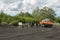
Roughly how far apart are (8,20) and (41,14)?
61406mm

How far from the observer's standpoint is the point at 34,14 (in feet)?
372

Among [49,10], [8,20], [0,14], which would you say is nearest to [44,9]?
[49,10]

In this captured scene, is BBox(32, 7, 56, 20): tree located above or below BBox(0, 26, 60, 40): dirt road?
above

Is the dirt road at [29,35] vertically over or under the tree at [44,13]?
under

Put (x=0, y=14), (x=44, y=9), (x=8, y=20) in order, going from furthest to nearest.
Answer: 1. (x=44, y=9)
2. (x=0, y=14)
3. (x=8, y=20)

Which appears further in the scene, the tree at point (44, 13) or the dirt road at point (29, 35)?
the tree at point (44, 13)

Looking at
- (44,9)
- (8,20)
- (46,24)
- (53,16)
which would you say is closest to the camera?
(46,24)

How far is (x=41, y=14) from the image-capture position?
109188 millimetres

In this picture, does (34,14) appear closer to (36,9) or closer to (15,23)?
(36,9)

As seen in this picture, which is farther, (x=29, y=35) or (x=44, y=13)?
(x=44, y=13)

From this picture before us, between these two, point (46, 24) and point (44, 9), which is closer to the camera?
point (46, 24)

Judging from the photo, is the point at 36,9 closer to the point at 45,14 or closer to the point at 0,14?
the point at 45,14

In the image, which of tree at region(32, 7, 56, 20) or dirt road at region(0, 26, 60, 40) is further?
tree at region(32, 7, 56, 20)

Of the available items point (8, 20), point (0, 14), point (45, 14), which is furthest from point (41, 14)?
point (8, 20)
